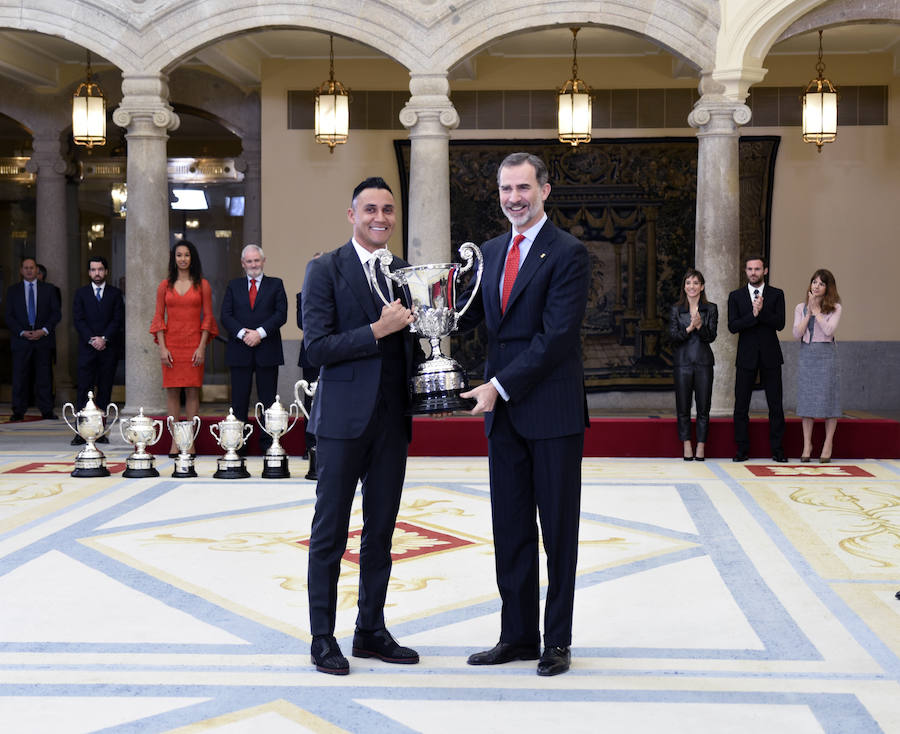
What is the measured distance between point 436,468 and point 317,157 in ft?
17.1

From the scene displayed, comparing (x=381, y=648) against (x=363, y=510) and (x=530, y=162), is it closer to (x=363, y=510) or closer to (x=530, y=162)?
(x=363, y=510)

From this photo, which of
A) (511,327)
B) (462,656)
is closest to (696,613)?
(462,656)

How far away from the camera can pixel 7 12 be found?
10.3m

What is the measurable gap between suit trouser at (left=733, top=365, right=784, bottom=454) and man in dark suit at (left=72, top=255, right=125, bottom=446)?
5724mm

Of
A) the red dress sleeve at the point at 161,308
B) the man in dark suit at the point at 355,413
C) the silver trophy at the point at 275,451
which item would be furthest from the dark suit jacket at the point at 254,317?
the man in dark suit at the point at 355,413

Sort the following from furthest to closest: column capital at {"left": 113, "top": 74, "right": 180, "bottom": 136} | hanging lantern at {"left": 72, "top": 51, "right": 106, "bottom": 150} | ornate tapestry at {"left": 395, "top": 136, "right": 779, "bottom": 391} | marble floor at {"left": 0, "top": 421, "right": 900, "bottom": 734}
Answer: ornate tapestry at {"left": 395, "top": 136, "right": 779, "bottom": 391} < hanging lantern at {"left": 72, "top": 51, "right": 106, "bottom": 150} < column capital at {"left": 113, "top": 74, "right": 180, "bottom": 136} < marble floor at {"left": 0, "top": 421, "right": 900, "bottom": 734}

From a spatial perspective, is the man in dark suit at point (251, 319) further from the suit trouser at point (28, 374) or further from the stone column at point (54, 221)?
the stone column at point (54, 221)

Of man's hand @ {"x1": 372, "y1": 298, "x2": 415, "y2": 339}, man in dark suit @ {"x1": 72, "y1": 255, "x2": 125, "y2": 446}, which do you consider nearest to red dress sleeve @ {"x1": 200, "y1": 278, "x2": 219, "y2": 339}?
man in dark suit @ {"x1": 72, "y1": 255, "x2": 125, "y2": 446}

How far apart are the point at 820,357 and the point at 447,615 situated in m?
5.47

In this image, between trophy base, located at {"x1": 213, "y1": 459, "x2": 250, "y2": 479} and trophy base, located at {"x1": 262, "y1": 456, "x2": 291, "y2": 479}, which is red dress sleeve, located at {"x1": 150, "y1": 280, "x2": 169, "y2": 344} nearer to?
trophy base, located at {"x1": 213, "y1": 459, "x2": 250, "y2": 479}

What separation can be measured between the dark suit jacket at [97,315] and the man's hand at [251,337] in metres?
2.13

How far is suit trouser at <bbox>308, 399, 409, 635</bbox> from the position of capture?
4.00 meters

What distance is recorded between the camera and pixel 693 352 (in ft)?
30.6

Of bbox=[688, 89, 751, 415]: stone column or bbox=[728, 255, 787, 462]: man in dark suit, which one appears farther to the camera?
bbox=[688, 89, 751, 415]: stone column
